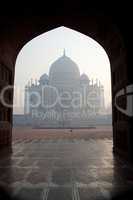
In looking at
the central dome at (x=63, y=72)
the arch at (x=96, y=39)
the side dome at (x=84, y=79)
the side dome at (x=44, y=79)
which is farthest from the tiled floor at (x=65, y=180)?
the side dome at (x=84, y=79)

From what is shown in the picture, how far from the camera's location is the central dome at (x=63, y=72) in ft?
291

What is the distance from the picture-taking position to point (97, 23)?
37.9 ft

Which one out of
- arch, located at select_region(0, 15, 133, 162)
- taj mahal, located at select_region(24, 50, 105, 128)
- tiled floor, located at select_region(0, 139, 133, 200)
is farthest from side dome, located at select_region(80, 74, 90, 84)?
tiled floor, located at select_region(0, 139, 133, 200)

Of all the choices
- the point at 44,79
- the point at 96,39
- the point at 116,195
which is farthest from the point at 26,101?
Result: the point at 116,195

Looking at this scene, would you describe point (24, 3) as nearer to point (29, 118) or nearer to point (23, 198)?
point (23, 198)

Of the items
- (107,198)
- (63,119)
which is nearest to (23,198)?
(107,198)

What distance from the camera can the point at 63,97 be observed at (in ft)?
292

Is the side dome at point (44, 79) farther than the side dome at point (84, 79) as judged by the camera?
No

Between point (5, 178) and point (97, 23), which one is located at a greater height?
point (97, 23)

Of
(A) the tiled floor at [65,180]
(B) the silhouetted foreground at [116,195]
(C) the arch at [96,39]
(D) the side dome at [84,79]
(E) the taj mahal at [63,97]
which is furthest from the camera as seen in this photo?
(D) the side dome at [84,79]

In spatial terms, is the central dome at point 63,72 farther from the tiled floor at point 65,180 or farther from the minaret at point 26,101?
the tiled floor at point 65,180

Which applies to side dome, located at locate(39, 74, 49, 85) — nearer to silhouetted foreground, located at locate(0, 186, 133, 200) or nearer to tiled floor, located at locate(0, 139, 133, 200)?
tiled floor, located at locate(0, 139, 133, 200)

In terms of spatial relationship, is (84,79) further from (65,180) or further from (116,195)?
(116,195)

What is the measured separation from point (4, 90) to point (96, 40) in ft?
20.0
